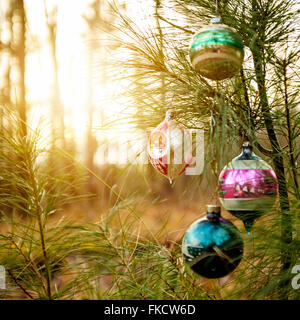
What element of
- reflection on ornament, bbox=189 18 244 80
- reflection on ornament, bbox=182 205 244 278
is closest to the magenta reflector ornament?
reflection on ornament, bbox=182 205 244 278

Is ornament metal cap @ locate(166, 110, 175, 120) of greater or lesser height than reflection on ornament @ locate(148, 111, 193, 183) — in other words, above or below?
above

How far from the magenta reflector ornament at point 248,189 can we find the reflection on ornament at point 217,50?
0.13m

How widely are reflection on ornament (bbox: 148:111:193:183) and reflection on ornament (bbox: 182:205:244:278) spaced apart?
0.11 m

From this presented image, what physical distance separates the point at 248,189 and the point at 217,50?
7.2 inches

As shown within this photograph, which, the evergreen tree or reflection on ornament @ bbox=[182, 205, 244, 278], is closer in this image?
reflection on ornament @ bbox=[182, 205, 244, 278]

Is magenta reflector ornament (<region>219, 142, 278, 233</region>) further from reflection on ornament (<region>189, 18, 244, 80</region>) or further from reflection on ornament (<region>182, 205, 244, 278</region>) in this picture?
reflection on ornament (<region>189, 18, 244, 80</region>)

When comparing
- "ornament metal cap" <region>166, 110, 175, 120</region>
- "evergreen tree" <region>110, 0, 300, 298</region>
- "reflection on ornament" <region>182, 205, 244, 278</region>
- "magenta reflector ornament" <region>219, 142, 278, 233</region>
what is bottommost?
"reflection on ornament" <region>182, 205, 244, 278</region>

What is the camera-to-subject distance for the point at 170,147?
471mm

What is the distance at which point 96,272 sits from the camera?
53cm

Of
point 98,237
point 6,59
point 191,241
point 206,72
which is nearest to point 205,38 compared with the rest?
point 206,72

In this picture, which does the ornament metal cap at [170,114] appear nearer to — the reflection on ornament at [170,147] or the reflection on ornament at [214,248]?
the reflection on ornament at [170,147]

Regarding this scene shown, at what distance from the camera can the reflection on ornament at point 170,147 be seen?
47 centimetres

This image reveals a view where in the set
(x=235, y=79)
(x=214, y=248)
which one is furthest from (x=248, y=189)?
(x=235, y=79)

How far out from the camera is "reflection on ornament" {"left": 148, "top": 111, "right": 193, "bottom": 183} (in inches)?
18.4
